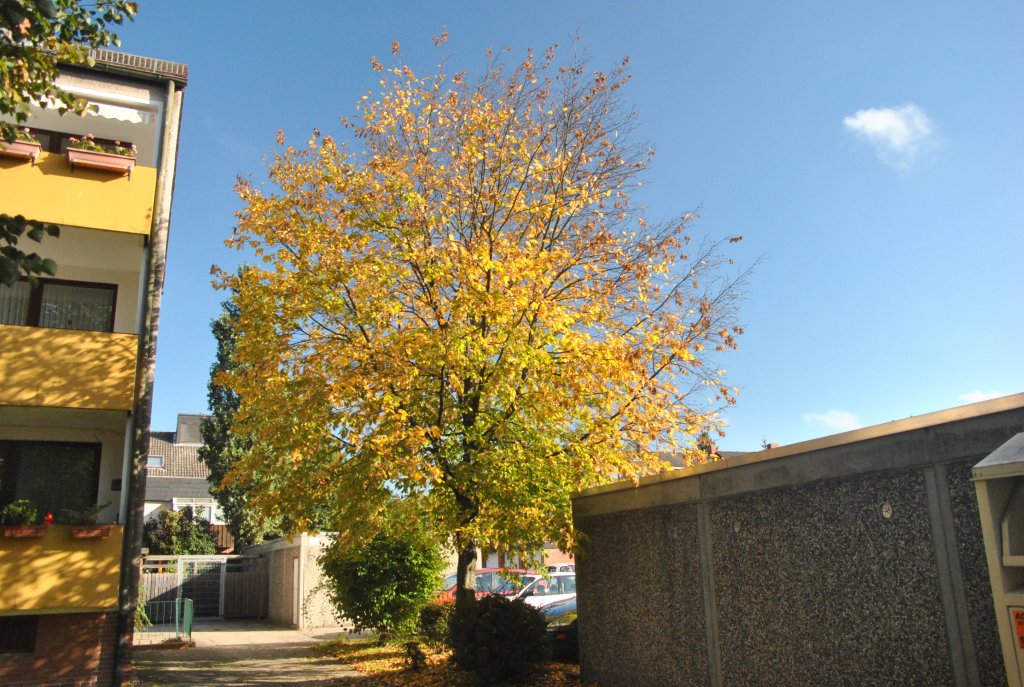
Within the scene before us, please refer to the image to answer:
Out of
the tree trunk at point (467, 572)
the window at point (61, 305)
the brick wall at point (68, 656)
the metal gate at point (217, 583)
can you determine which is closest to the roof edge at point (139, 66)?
the window at point (61, 305)

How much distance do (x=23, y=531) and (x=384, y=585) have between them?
7821mm

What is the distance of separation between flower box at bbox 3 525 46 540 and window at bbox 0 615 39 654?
1.44m

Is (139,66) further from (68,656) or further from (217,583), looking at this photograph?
(217,583)

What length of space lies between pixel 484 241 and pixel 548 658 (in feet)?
22.1

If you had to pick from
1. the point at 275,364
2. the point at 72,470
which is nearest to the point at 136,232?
the point at 275,364

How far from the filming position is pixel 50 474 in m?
13.1

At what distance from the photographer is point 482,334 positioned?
11.6 metres

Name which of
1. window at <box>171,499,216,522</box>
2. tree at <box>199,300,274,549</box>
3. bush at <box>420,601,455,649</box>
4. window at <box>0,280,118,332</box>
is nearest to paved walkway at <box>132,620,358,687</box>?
bush at <box>420,601,455,649</box>

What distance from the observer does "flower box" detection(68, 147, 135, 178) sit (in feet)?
40.7

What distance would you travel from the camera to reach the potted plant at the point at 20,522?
434 inches

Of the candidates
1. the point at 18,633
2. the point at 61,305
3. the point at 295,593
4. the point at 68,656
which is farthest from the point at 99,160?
the point at 295,593

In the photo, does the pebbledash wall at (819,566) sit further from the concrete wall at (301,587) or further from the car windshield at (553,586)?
the concrete wall at (301,587)

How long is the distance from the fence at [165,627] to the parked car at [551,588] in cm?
877

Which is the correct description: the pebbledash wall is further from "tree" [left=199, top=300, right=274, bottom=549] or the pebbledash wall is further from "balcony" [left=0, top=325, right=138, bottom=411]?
"tree" [left=199, top=300, right=274, bottom=549]
